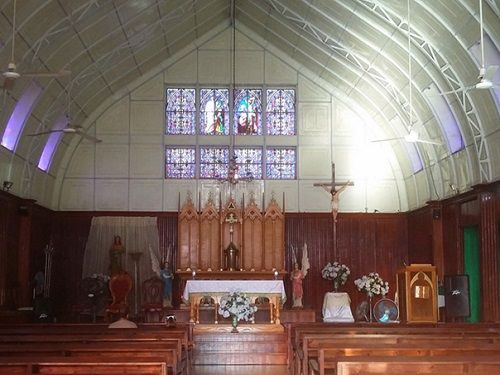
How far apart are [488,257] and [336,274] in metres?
6.65

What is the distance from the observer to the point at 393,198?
84.4 feet

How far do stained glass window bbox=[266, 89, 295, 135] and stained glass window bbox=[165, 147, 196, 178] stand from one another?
9.47ft

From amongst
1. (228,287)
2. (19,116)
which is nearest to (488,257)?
(228,287)

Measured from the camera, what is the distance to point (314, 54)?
24125 mm

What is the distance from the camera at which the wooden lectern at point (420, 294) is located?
19.4 meters

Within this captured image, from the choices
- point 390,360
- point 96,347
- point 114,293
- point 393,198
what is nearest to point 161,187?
point 114,293

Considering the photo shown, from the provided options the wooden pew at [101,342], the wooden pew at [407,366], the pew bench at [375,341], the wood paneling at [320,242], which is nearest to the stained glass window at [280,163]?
the wood paneling at [320,242]

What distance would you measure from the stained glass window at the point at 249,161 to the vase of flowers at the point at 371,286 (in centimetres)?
509

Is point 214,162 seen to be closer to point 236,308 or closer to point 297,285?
point 297,285

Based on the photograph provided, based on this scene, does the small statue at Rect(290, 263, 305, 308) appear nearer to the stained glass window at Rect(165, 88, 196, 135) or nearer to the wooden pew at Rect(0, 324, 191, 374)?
the stained glass window at Rect(165, 88, 196, 135)

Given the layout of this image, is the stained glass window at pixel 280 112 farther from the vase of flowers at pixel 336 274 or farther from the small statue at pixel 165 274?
the small statue at pixel 165 274

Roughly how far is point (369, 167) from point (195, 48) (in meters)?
7.33

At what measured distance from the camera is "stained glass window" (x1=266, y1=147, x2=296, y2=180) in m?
25.7

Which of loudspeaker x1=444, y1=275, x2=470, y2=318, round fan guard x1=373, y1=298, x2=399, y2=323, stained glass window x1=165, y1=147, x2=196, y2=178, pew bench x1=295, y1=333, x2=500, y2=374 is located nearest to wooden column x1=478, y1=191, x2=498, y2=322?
loudspeaker x1=444, y1=275, x2=470, y2=318
